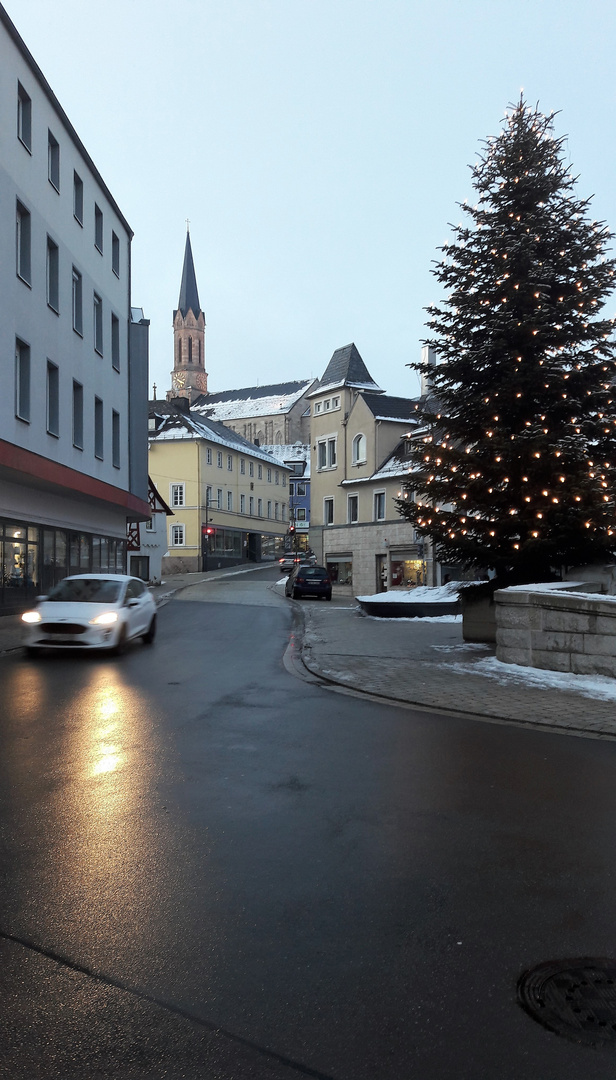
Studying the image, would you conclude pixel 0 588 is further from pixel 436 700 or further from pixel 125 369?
pixel 436 700

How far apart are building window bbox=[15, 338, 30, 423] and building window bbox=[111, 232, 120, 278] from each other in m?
11.4

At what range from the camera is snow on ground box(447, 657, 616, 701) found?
10133 millimetres

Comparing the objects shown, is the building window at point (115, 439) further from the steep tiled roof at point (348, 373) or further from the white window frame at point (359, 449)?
the steep tiled roof at point (348, 373)

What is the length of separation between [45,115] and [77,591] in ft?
56.6

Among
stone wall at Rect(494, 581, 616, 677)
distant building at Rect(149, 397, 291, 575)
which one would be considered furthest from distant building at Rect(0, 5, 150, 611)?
distant building at Rect(149, 397, 291, 575)

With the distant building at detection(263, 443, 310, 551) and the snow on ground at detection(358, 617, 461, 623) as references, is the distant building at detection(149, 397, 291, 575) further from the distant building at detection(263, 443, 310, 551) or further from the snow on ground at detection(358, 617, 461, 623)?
the snow on ground at detection(358, 617, 461, 623)

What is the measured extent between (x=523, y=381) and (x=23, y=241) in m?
15.7

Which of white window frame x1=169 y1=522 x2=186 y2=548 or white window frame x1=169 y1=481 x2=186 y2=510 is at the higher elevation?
white window frame x1=169 y1=481 x2=186 y2=510

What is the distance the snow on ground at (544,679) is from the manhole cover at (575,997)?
676 centimetres

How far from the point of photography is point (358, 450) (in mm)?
49219

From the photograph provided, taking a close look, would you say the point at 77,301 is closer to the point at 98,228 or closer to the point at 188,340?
the point at 98,228

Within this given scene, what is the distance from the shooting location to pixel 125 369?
3538 cm

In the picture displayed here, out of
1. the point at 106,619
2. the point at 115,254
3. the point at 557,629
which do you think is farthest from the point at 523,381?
the point at 115,254

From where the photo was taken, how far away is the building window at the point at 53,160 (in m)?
26.2
